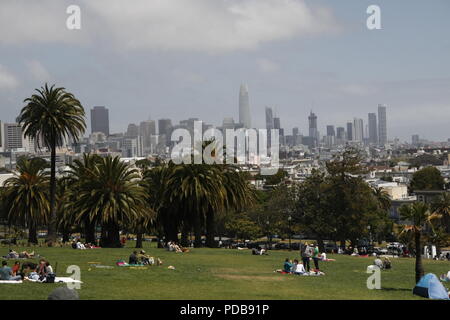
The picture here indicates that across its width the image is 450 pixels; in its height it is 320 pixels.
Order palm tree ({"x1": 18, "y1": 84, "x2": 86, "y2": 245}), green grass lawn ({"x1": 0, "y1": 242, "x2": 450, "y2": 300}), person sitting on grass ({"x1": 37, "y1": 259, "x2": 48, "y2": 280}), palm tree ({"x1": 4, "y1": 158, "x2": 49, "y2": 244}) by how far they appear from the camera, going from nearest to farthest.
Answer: green grass lawn ({"x1": 0, "y1": 242, "x2": 450, "y2": 300}) < person sitting on grass ({"x1": 37, "y1": 259, "x2": 48, "y2": 280}) < palm tree ({"x1": 18, "y1": 84, "x2": 86, "y2": 245}) < palm tree ({"x1": 4, "y1": 158, "x2": 49, "y2": 244})

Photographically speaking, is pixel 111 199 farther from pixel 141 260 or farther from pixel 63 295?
pixel 63 295

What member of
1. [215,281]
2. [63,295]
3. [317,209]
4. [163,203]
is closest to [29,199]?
[163,203]

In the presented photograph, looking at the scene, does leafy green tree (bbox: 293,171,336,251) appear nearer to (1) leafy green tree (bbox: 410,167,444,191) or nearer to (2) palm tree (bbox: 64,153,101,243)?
(2) palm tree (bbox: 64,153,101,243)

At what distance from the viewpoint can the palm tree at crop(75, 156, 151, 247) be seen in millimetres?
48781

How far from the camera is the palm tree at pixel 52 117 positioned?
48.4 metres

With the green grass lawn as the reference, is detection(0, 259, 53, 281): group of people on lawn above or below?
above

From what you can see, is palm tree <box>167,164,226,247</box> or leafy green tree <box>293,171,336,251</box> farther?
leafy green tree <box>293,171,336,251</box>

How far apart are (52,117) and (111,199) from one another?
273 inches

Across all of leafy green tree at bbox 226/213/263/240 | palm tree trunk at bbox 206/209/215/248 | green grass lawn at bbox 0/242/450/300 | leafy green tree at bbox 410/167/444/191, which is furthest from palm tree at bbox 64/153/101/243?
leafy green tree at bbox 410/167/444/191

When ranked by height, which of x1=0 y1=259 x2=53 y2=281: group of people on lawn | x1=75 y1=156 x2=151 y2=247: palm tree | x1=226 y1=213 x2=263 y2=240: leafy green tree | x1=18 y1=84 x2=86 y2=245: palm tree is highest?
x1=18 y1=84 x2=86 y2=245: palm tree

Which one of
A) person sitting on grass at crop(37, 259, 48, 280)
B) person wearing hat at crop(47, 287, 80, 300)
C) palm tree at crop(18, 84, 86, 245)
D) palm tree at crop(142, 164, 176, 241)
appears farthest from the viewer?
palm tree at crop(142, 164, 176, 241)

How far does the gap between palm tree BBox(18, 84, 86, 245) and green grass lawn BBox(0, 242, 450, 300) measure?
10.9m

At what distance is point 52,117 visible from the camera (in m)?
48.5

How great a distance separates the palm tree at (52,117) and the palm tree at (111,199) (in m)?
3.34
